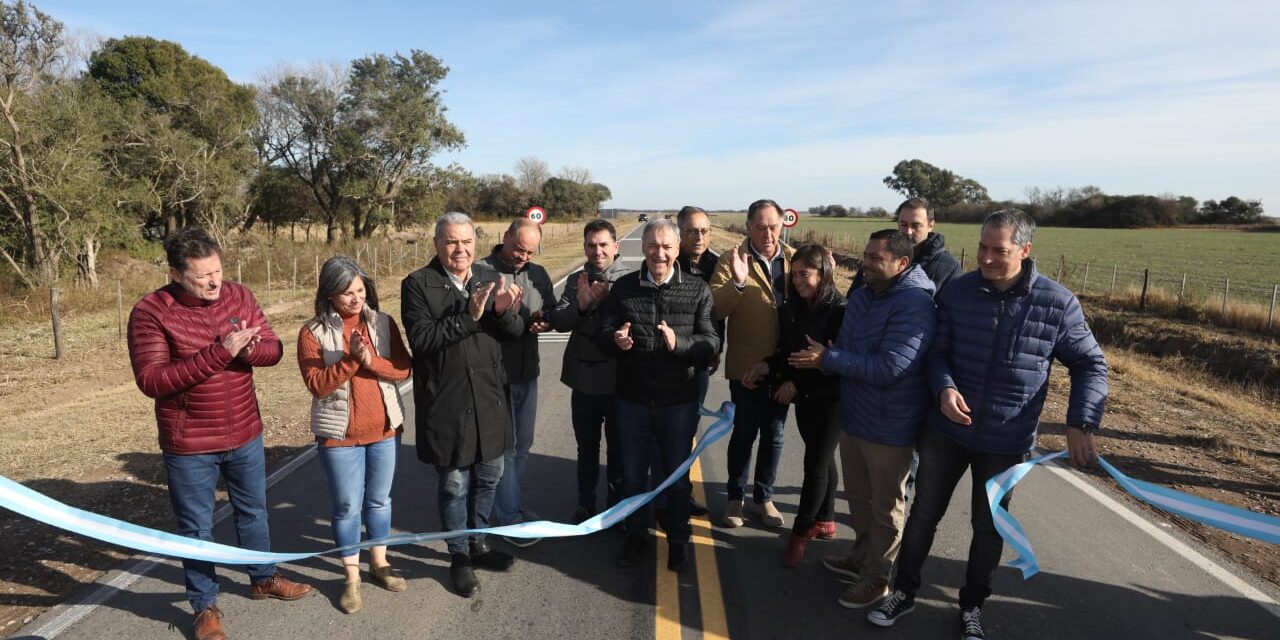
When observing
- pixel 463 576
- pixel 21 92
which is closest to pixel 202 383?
pixel 463 576

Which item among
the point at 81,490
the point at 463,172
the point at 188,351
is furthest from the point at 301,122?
the point at 188,351

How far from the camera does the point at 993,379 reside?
3.00m

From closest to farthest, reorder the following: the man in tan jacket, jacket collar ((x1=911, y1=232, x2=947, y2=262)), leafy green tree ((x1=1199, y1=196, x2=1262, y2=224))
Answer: the man in tan jacket, jacket collar ((x1=911, y1=232, x2=947, y2=262)), leafy green tree ((x1=1199, y1=196, x2=1262, y2=224))

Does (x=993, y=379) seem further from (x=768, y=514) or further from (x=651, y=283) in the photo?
(x=768, y=514)

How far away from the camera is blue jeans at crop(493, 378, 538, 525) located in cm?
402

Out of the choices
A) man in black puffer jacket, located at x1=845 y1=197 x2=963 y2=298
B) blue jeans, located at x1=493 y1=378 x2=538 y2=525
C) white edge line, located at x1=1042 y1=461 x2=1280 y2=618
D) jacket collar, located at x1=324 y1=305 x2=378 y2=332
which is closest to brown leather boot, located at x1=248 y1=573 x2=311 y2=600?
blue jeans, located at x1=493 y1=378 x2=538 y2=525

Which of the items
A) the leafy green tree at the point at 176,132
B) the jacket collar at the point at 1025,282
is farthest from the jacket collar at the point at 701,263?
the leafy green tree at the point at 176,132

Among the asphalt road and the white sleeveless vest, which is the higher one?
the white sleeveless vest

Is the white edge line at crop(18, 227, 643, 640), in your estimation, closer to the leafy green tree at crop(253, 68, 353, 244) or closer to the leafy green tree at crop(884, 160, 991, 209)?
the leafy green tree at crop(253, 68, 353, 244)

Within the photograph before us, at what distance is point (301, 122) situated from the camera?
3303cm

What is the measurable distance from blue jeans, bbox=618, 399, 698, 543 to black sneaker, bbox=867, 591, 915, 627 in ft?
3.48

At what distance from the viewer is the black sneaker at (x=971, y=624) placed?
3145 millimetres

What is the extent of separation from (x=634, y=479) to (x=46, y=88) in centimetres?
1445

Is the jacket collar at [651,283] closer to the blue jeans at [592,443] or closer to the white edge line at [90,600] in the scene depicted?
the blue jeans at [592,443]
